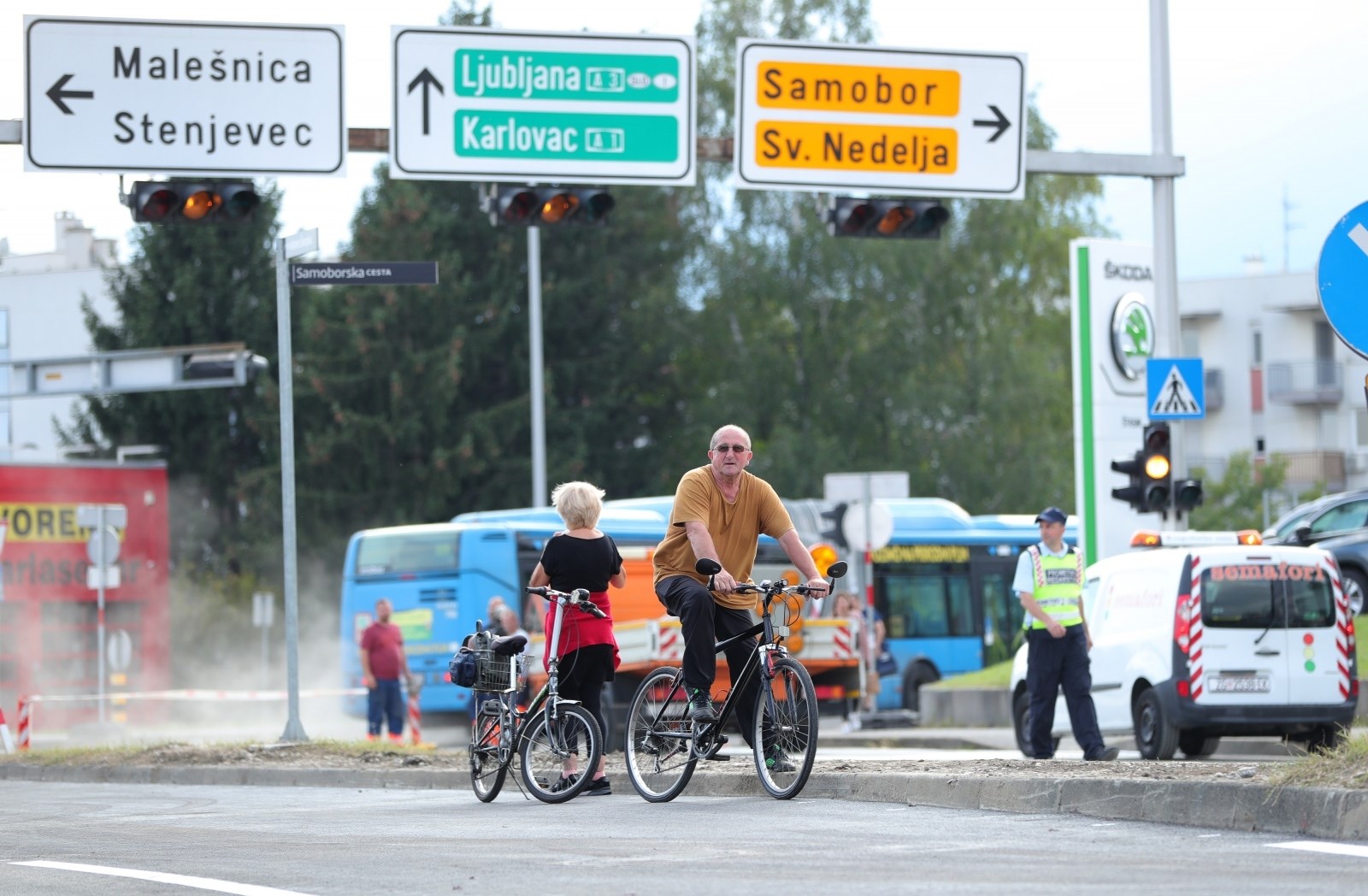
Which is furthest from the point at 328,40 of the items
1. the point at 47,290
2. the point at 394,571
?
the point at 47,290

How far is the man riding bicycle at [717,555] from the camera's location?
1045cm

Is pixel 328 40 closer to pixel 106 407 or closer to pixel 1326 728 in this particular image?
pixel 1326 728

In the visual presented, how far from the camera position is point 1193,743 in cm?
1745

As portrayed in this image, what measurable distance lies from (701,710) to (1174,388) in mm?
10025

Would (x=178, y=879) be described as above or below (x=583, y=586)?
below

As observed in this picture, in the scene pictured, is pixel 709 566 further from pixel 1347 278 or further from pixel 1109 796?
pixel 1347 278

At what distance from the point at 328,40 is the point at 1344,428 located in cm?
7016

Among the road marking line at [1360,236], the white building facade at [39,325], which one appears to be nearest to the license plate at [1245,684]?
the road marking line at [1360,236]

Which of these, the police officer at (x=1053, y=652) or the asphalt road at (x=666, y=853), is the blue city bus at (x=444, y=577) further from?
the asphalt road at (x=666, y=853)

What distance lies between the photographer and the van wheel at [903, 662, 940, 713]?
33688 mm

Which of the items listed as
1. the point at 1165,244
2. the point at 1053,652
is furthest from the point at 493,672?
the point at 1165,244

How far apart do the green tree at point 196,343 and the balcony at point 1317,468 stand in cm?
4302

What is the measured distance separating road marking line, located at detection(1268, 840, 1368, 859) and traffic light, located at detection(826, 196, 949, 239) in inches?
415

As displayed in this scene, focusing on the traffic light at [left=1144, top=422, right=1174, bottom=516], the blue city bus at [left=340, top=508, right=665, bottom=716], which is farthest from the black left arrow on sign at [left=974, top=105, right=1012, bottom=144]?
the blue city bus at [left=340, top=508, right=665, bottom=716]
